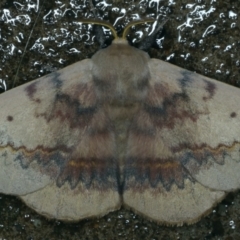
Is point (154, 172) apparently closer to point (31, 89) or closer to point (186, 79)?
point (186, 79)

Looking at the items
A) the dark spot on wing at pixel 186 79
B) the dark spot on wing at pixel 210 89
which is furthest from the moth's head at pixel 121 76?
the dark spot on wing at pixel 210 89

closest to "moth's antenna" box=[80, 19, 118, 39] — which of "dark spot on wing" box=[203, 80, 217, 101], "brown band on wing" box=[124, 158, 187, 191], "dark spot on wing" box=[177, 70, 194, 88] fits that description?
"dark spot on wing" box=[177, 70, 194, 88]

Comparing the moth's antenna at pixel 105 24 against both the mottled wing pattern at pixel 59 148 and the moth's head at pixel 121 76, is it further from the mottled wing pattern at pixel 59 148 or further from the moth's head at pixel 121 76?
the mottled wing pattern at pixel 59 148

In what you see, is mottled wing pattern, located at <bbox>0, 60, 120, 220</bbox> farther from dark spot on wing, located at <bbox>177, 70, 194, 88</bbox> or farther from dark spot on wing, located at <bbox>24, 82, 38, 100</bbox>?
dark spot on wing, located at <bbox>177, 70, 194, 88</bbox>

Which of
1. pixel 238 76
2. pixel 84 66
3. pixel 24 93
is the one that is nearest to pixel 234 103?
pixel 238 76

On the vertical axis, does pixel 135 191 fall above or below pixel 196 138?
below

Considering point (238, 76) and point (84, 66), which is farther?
point (238, 76)

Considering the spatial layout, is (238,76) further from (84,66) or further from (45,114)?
(45,114)
